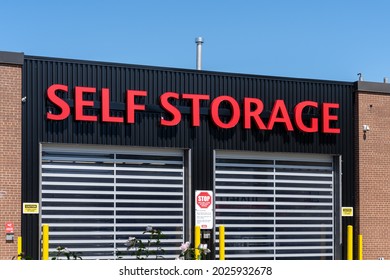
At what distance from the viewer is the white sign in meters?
24.2

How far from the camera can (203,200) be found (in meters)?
24.3

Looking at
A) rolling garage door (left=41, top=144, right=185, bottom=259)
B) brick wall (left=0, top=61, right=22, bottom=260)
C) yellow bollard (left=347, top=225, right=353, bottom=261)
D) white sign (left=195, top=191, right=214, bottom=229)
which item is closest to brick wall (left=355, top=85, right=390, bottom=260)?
yellow bollard (left=347, top=225, right=353, bottom=261)

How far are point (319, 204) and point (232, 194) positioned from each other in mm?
3187

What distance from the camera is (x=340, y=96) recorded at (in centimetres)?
2656

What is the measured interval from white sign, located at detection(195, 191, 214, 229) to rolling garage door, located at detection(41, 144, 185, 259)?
1.63 ft

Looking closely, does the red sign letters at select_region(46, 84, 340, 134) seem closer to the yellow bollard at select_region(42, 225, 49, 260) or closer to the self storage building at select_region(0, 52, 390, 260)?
the self storage building at select_region(0, 52, 390, 260)

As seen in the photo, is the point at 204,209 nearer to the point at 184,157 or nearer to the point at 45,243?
the point at 184,157

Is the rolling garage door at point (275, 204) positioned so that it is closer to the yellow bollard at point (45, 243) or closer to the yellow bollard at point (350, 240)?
the yellow bollard at point (350, 240)

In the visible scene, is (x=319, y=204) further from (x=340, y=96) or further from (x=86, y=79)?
(x=86, y=79)

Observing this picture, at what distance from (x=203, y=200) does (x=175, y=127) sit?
234cm

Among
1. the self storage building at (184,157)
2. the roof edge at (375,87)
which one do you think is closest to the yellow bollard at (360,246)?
the self storage building at (184,157)

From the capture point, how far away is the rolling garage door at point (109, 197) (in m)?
22.8

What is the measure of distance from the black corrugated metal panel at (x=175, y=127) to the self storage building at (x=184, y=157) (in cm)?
3
